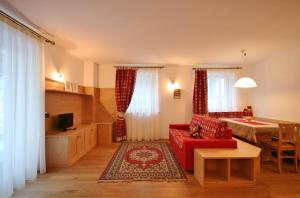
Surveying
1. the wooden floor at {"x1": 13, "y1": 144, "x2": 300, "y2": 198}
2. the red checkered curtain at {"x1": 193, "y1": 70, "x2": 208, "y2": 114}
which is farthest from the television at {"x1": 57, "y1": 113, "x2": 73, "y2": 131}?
the red checkered curtain at {"x1": 193, "y1": 70, "x2": 208, "y2": 114}

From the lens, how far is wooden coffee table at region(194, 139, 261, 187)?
2.60 m

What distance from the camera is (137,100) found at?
5574 millimetres

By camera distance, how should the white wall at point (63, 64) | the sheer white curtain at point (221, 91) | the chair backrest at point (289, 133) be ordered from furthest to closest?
the sheer white curtain at point (221, 91) < the white wall at point (63, 64) < the chair backrest at point (289, 133)

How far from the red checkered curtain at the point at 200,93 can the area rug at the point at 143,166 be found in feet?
5.76

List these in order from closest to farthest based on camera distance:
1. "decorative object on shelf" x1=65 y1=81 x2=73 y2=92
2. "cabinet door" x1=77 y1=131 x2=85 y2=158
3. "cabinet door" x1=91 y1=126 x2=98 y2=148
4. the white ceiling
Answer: the white ceiling → "cabinet door" x1=77 y1=131 x2=85 y2=158 → "decorative object on shelf" x1=65 y1=81 x2=73 y2=92 → "cabinet door" x1=91 y1=126 x2=98 y2=148

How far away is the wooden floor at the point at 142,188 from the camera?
242cm

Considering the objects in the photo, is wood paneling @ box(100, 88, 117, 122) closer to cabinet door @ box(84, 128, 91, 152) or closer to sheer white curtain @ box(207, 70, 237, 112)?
cabinet door @ box(84, 128, 91, 152)

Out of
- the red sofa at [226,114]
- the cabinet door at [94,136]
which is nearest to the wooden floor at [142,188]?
the cabinet door at [94,136]

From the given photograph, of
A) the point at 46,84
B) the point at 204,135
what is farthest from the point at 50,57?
the point at 204,135

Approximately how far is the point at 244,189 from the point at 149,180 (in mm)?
1426

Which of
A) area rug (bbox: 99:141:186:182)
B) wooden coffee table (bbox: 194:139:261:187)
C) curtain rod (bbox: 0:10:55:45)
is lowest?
area rug (bbox: 99:141:186:182)

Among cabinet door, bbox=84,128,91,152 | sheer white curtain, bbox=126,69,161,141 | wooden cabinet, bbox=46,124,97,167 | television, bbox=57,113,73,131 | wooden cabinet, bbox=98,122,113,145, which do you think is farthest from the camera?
sheer white curtain, bbox=126,69,161,141

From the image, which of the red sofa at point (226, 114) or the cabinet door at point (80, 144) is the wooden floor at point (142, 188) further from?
the red sofa at point (226, 114)

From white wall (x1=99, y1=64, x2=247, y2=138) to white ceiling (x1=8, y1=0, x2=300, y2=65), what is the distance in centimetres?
128
